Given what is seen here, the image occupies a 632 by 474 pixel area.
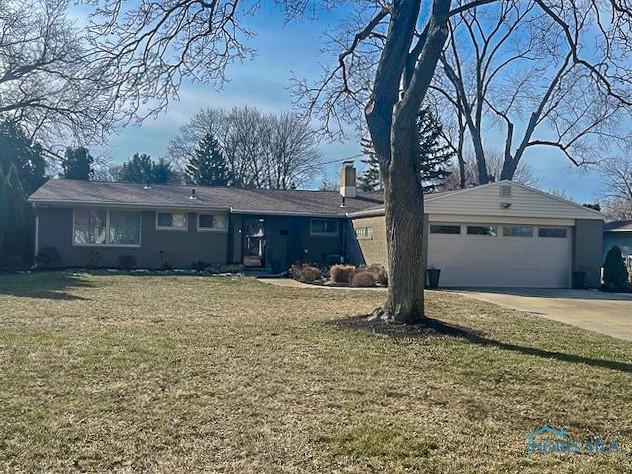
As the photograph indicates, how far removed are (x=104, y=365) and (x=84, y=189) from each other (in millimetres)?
17229

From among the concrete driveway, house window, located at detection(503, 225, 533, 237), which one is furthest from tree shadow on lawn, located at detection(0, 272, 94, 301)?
house window, located at detection(503, 225, 533, 237)

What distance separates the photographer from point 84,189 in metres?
21.2

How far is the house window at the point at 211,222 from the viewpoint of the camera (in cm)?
2088

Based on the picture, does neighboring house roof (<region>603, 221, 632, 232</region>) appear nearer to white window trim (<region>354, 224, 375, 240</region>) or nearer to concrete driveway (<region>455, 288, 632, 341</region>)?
concrete driveway (<region>455, 288, 632, 341</region>)

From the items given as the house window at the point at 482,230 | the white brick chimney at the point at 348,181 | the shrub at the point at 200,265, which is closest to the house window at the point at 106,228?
the shrub at the point at 200,265

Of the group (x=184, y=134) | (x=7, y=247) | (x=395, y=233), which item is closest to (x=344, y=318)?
(x=395, y=233)

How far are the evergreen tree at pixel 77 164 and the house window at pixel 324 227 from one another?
58.2 ft

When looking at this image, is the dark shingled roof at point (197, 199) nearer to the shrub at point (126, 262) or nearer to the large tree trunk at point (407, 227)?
the shrub at point (126, 262)

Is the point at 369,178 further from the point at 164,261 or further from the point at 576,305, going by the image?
the point at 576,305

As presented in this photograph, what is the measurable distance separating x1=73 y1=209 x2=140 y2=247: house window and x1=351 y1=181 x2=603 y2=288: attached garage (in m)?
9.40

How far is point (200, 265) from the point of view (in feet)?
66.4

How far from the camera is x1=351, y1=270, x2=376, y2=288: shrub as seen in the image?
16.6 metres

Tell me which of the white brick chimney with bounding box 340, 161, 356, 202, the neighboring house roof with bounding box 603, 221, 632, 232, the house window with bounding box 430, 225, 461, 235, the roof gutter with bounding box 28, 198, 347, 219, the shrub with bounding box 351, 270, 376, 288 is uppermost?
the white brick chimney with bounding box 340, 161, 356, 202

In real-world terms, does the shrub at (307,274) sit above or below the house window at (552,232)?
below
